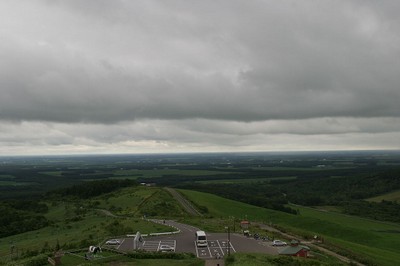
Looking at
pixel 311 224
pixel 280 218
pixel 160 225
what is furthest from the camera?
pixel 280 218

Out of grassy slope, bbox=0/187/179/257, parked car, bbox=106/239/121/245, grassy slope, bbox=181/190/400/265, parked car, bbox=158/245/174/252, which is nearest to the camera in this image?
parked car, bbox=158/245/174/252

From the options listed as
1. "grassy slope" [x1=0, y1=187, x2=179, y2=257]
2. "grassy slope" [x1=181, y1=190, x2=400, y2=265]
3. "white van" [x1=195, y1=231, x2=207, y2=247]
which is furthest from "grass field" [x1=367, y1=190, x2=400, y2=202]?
"white van" [x1=195, y1=231, x2=207, y2=247]

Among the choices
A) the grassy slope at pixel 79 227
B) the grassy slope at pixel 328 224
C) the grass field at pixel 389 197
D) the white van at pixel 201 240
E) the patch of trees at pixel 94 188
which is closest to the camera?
the white van at pixel 201 240

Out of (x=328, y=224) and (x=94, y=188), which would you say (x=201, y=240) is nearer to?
(x=328, y=224)

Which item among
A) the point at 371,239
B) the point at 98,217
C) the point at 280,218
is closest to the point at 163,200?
the point at 98,217

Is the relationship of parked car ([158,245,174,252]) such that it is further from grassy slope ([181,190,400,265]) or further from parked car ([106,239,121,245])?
grassy slope ([181,190,400,265])

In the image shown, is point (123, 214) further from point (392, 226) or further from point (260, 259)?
point (392, 226)

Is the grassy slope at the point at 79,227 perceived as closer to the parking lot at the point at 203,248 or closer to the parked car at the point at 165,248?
the parking lot at the point at 203,248

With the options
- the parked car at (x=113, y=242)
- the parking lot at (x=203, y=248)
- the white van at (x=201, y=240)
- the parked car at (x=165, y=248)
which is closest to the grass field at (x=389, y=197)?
the parking lot at (x=203, y=248)
